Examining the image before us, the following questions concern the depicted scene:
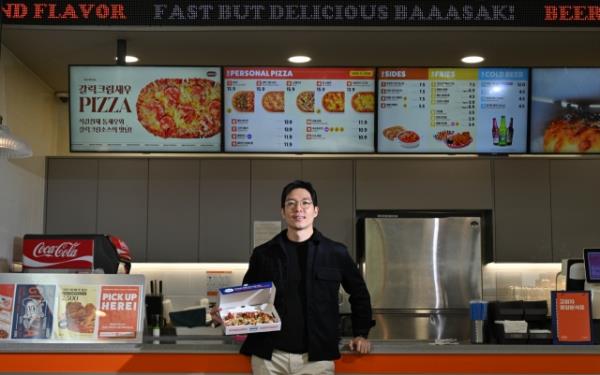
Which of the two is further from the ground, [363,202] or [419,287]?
[363,202]

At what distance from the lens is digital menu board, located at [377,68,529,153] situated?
178 inches

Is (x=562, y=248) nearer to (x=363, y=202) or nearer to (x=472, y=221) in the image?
(x=472, y=221)

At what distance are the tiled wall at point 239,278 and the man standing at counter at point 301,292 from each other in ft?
11.2

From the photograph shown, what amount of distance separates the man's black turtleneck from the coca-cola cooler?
1.69 metres

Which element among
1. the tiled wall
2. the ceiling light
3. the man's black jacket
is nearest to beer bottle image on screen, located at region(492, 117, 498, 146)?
the man's black jacket

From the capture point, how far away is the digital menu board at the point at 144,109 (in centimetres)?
452

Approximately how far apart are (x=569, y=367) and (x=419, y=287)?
260 cm

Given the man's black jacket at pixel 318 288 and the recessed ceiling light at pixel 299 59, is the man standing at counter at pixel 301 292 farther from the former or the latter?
the recessed ceiling light at pixel 299 59

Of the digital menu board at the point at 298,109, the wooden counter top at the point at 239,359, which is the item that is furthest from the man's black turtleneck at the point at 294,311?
the digital menu board at the point at 298,109

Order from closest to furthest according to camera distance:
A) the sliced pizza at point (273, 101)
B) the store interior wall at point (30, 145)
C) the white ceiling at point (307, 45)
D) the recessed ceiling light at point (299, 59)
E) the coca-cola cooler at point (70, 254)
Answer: the coca-cola cooler at point (70, 254) → the sliced pizza at point (273, 101) → the white ceiling at point (307, 45) → the store interior wall at point (30, 145) → the recessed ceiling light at point (299, 59)

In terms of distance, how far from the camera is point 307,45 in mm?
5066

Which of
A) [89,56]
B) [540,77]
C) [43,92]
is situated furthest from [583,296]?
[43,92]

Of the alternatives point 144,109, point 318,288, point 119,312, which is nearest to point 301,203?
point 318,288

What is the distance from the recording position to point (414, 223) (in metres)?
5.91
